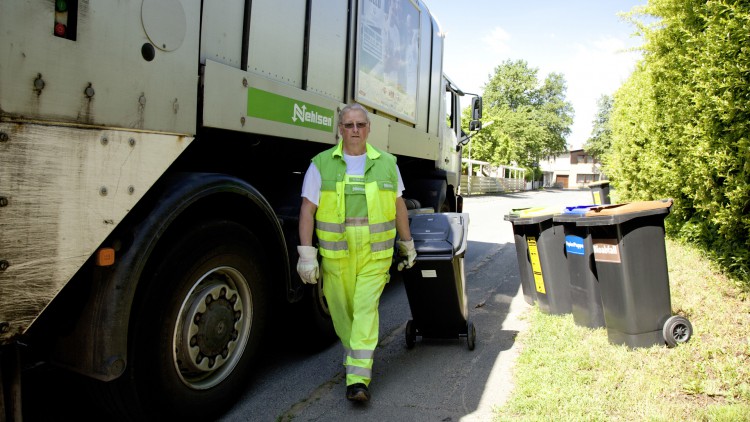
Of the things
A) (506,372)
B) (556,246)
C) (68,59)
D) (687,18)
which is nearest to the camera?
(68,59)

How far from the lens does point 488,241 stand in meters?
10.2

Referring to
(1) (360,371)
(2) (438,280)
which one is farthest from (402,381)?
(2) (438,280)

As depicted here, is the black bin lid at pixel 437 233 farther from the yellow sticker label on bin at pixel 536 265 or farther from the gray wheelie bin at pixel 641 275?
the yellow sticker label on bin at pixel 536 265

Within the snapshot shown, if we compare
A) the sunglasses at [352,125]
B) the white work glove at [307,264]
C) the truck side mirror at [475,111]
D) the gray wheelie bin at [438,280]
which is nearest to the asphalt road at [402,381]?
the gray wheelie bin at [438,280]

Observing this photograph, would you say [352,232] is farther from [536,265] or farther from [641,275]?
[536,265]

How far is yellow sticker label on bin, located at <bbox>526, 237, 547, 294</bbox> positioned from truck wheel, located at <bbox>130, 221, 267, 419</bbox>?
2.84m

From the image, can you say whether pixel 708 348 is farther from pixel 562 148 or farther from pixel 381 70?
pixel 562 148

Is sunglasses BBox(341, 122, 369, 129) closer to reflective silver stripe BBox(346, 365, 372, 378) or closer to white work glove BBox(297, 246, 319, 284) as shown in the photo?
white work glove BBox(297, 246, 319, 284)

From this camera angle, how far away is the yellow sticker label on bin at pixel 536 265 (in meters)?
4.96

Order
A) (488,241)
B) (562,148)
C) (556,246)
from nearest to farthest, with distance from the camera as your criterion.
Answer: (556,246) < (488,241) < (562,148)

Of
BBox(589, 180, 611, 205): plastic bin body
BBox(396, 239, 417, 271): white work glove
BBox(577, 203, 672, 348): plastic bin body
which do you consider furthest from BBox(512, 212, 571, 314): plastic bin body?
BBox(589, 180, 611, 205): plastic bin body

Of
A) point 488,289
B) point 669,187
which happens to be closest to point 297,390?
point 488,289

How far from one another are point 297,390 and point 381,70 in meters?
2.96

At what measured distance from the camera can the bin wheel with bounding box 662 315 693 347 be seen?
3.62 m
